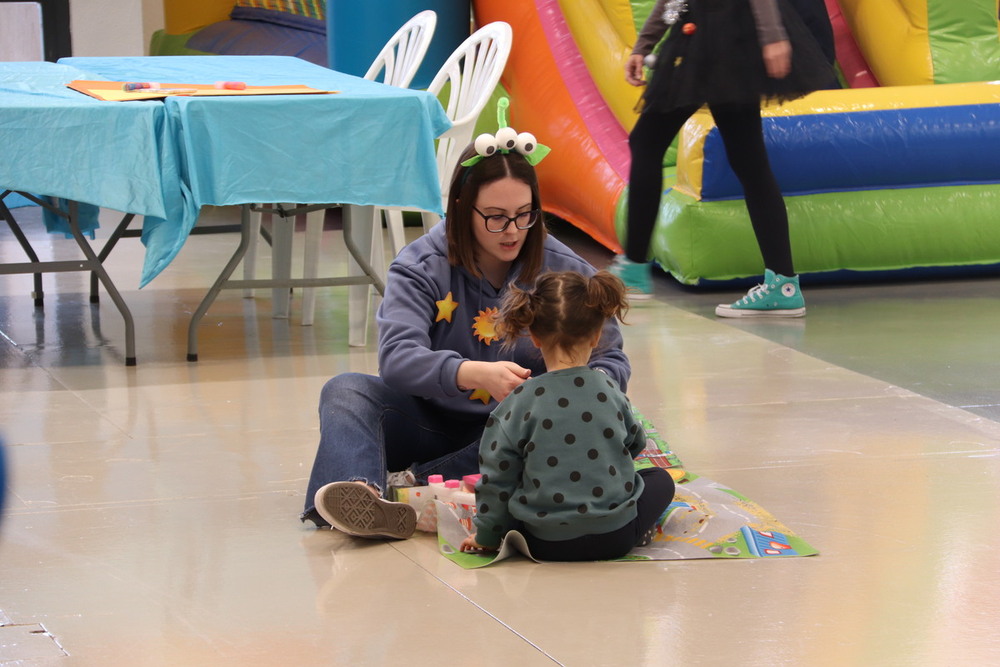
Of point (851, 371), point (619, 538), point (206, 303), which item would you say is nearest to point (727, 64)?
point (851, 371)

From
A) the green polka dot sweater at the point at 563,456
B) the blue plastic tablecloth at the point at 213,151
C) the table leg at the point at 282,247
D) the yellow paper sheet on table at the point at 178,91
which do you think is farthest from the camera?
the table leg at the point at 282,247

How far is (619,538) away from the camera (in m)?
2.04

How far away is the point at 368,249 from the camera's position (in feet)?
12.7

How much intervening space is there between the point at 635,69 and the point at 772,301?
828mm

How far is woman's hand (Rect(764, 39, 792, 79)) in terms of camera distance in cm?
387

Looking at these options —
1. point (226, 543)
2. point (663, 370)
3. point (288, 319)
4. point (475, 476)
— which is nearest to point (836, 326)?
point (663, 370)

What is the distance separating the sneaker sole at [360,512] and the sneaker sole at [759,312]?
2210mm

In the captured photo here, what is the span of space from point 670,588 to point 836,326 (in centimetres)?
223

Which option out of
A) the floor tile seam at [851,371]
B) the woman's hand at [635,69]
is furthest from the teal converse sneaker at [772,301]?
the woman's hand at [635,69]

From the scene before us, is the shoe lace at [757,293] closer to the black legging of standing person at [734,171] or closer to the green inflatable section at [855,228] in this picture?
the black legging of standing person at [734,171]

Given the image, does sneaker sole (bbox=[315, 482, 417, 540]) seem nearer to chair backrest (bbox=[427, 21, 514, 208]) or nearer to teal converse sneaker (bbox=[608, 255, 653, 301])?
chair backrest (bbox=[427, 21, 514, 208])

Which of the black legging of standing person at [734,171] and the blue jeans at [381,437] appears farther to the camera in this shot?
the black legging of standing person at [734,171]

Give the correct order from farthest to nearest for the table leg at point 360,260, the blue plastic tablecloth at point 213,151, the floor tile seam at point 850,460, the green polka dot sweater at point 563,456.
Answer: the table leg at point 360,260
the blue plastic tablecloth at point 213,151
the floor tile seam at point 850,460
the green polka dot sweater at point 563,456

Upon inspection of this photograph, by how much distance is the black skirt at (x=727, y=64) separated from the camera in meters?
3.94
